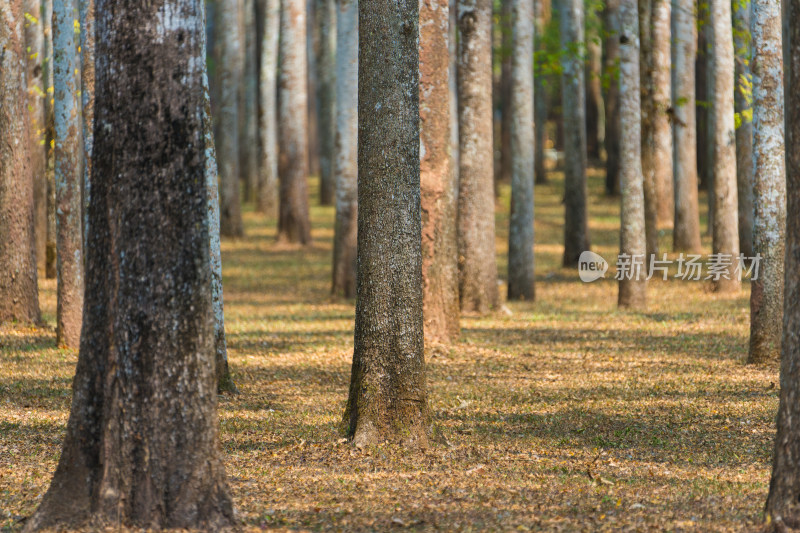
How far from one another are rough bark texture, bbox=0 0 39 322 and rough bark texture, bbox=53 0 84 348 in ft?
4.77

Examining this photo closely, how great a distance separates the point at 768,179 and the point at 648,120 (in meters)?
7.27

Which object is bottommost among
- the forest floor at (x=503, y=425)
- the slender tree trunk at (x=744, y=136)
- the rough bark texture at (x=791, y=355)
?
the forest floor at (x=503, y=425)

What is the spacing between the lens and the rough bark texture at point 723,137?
1511cm

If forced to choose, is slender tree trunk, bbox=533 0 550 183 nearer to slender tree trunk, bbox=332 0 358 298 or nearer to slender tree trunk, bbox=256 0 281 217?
slender tree trunk, bbox=256 0 281 217

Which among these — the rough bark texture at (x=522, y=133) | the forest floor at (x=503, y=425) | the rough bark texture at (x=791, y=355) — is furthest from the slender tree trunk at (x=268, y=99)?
the rough bark texture at (x=791, y=355)

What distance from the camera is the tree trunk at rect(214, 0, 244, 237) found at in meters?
A: 22.2

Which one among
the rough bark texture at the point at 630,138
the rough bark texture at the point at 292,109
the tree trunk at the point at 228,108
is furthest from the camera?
the tree trunk at the point at 228,108

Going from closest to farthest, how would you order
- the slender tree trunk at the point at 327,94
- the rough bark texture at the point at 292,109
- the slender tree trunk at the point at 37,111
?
the slender tree trunk at the point at 37,111 < the rough bark texture at the point at 292,109 < the slender tree trunk at the point at 327,94

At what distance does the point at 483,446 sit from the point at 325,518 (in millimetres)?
2014

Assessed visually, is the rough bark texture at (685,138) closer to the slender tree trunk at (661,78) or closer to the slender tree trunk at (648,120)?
the slender tree trunk at (661,78)

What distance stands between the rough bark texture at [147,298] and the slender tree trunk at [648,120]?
1212cm

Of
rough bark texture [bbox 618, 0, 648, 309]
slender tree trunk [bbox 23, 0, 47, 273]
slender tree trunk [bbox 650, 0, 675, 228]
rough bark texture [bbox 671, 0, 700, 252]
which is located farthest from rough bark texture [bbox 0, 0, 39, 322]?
rough bark texture [bbox 671, 0, 700, 252]

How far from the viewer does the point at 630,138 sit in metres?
13.4

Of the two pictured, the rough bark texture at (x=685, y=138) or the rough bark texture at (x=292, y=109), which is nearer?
the rough bark texture at (x=685, y=138)
